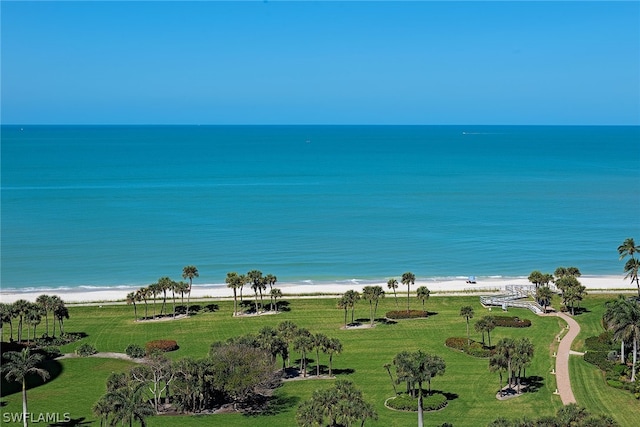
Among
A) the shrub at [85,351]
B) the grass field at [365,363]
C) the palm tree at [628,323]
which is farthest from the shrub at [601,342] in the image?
the shrub at [85,351]

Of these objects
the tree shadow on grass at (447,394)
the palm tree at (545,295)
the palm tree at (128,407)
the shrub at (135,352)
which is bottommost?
the tree shadow on grass at (447,394)

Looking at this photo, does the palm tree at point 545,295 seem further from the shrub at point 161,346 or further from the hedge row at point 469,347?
the shrub at point 161,346

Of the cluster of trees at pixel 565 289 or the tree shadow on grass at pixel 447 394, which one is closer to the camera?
the tree shadow on grass at pixel 447 394

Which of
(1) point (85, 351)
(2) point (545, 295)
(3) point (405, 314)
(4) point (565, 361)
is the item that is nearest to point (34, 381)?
(1) point (85, 351)

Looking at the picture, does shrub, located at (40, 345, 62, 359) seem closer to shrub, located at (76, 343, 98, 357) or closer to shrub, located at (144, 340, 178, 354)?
shrub, located at (76, 343, 98, 357)

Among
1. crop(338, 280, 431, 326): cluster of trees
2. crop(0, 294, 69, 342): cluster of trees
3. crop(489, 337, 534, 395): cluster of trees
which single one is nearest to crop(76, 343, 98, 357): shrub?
crop(0, 294, 69, 342): cluster of trees

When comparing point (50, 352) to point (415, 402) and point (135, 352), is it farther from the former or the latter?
point (415, 402)
